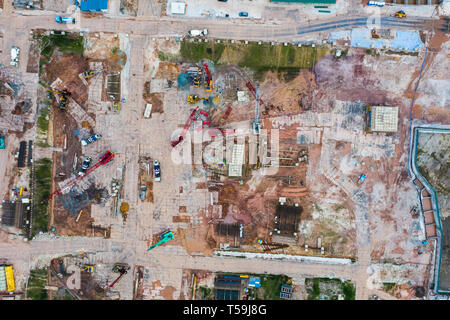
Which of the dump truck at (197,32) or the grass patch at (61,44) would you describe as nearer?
the dump truck at (197,32)

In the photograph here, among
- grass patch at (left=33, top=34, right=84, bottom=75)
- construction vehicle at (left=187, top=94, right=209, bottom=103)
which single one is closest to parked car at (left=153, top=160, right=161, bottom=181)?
construction vehicle at (left=187, top=94, right=209, bottom=103)

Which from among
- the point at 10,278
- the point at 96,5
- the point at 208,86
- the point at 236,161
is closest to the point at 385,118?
the point at 236,161

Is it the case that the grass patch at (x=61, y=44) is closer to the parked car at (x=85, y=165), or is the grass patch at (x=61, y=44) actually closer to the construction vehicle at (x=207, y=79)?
the parked car at (x=85, y=165)

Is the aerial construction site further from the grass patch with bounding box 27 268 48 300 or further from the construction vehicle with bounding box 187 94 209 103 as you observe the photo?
the construction vehicle with bounding box 187 94 209 103

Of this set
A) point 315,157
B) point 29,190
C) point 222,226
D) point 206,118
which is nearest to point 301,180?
point 315,157

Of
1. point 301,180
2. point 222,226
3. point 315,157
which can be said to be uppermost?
point 315,157

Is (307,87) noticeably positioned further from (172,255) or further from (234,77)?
(172,255)

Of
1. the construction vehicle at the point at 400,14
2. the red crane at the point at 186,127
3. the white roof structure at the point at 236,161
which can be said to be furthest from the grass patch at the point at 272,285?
the construction vehicle at the point at 400,14
